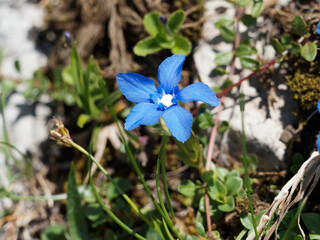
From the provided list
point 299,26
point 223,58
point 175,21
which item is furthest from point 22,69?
point 299,26

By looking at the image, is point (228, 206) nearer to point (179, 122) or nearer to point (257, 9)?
point (179, 122)

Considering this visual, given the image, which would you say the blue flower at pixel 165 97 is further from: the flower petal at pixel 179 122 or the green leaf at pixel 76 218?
the green leaf at pixel 76 218

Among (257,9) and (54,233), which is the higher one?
(257,9)

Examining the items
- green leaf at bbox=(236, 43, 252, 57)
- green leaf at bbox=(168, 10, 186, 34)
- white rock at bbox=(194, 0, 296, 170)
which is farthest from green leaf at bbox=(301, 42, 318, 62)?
green leaf at bbox=(168, 10, 186, 34)

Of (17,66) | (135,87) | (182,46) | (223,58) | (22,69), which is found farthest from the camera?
(22,69)

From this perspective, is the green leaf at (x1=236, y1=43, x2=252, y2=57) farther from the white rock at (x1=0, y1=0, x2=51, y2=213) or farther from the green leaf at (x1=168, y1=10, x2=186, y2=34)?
the white rock at (x1=0, y1=0, x2=51, y2=213)

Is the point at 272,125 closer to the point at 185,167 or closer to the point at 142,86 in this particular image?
the point at 185,167

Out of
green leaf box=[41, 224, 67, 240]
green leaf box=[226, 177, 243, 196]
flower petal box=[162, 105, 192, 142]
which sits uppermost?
flower petal box=[162, 105, 192, 142]
